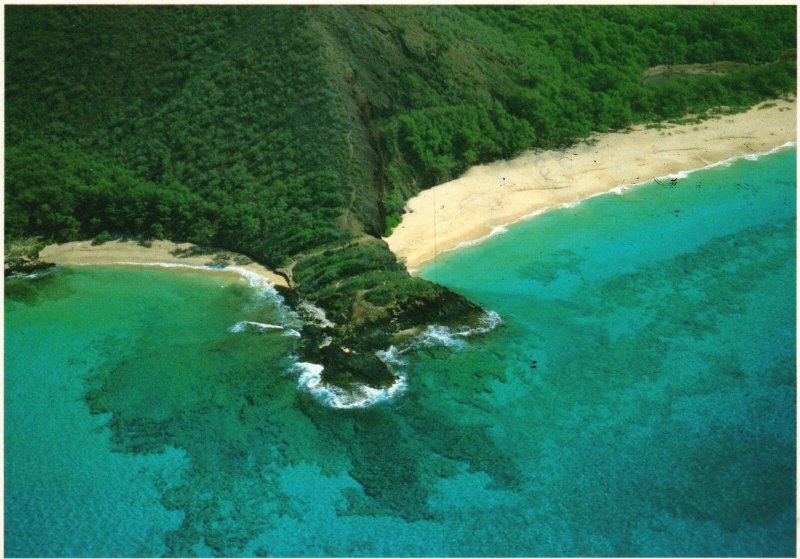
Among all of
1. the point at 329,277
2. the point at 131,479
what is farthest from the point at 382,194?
the point at 131,479

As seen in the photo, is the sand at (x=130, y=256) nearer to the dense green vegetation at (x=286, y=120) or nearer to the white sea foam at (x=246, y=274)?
the white sea foam at (x=246, y=274)

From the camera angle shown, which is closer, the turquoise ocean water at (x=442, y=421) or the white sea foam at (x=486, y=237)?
the turquoise ocean water at (x=442, y=421)

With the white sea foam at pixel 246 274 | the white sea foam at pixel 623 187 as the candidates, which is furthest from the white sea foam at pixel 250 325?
the white sea foam at pixel 623 187

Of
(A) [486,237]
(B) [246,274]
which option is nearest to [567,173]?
(A) [486,237]

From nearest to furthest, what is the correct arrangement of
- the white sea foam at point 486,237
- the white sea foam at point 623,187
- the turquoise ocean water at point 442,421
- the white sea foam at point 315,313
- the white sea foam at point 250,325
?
1. the turquoise ocean water at point 442,421
2. the white sea foam at point 315,313
3. the white sea foam at point 250,325
4. the white sea foam at point 486,237
5. the white sea foam at point 623,187

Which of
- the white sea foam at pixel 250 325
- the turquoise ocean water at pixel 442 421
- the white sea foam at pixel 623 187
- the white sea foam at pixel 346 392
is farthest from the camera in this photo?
the white sea foam at pixel 623 187

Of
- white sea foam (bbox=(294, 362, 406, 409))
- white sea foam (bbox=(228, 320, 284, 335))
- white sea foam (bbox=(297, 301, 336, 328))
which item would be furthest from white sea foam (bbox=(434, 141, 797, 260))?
white sea foam (bbox=(294, 362, 406, 409))

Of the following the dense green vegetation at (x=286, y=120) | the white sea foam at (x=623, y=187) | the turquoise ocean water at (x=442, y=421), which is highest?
the dense green vegetation at (x=286, y=120)

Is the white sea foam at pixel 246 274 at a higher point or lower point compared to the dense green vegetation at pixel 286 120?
lower
